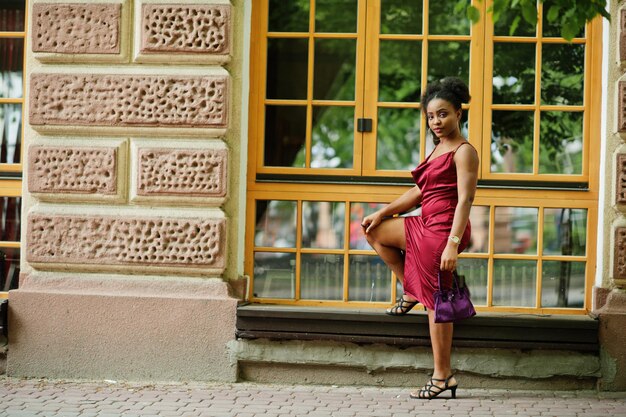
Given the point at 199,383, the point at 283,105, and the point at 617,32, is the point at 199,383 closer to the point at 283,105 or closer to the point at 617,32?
the point at 283,105

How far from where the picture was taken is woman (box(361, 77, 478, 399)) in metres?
5.30

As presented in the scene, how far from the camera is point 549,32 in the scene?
6.32 meters

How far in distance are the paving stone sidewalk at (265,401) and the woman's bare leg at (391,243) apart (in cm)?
89

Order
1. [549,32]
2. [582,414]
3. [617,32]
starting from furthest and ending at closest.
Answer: [549,32], [617,32], [582,414]

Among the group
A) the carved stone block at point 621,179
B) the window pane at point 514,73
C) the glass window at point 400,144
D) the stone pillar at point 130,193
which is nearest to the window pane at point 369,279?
the glass window at point 400,144

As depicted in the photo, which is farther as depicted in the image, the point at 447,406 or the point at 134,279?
the point at 134,279

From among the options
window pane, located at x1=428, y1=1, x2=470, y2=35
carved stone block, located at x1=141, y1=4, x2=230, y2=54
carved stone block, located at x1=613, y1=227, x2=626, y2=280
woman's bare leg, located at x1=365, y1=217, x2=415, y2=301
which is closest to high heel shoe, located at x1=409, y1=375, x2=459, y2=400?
woman's bare leg, located at x1=365, y1=217, x2=415, y2=301

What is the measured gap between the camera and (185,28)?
240 inches

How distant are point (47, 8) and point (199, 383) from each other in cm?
300

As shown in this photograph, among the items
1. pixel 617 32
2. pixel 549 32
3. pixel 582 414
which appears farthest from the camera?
pixel 549 32

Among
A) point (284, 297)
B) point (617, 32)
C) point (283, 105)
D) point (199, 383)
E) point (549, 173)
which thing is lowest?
point (199, 383)

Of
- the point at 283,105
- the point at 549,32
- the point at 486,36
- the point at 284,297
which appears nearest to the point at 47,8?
the point at 283,105

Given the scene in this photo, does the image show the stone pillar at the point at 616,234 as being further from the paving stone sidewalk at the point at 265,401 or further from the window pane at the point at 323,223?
the window pane at the point at 323,223

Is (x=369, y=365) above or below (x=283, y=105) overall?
below
